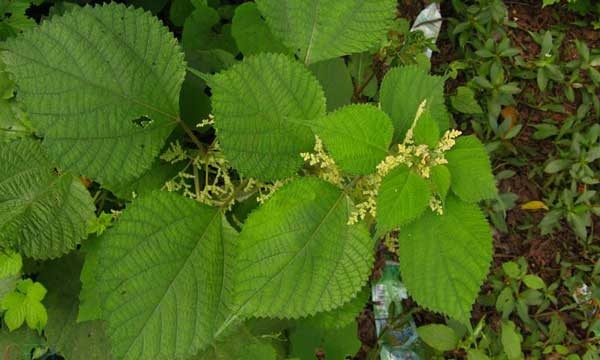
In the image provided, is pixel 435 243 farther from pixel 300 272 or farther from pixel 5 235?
pixel 5 235

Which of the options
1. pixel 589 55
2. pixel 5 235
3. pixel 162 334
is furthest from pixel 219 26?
pixel 589 55

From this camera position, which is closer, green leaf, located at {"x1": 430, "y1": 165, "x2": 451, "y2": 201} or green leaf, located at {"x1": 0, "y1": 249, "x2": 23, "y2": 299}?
green leaf, located at {"x1": 430, "y1": 165, "x2": 451, "y2": 201}

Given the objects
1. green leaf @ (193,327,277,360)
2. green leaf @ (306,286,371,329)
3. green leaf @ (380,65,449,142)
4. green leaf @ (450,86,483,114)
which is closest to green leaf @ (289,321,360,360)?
green leaf @ (193,327,277,360)

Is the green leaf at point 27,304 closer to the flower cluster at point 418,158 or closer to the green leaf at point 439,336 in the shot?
the flower cluster at point 418,158

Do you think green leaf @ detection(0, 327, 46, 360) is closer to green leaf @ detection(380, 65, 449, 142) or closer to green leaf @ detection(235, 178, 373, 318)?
green leaf @ detection(235, 178, 373, 318)

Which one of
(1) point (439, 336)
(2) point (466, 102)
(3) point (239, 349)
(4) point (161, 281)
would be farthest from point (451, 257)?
(2) point (466, 102)

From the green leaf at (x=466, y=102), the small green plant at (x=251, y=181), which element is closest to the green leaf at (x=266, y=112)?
the small green plant at (x=251, y=181)

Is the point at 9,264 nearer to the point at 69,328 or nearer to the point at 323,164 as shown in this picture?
the point at 69,328
